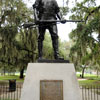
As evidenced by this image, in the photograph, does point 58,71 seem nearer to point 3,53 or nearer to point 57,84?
point 57,84

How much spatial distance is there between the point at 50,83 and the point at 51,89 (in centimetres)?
14

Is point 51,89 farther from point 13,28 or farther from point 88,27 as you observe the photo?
point 13,28

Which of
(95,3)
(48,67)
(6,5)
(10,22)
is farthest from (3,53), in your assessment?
(48,67)

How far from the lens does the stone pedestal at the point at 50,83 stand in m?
3.39

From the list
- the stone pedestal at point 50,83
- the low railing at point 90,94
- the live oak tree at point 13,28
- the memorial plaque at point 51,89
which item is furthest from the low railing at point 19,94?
the live oak tree at point 13,28

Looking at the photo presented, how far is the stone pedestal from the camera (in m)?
3.39

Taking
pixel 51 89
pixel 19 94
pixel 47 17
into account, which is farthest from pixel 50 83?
pixel 19 94

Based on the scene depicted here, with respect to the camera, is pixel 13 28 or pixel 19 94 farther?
pixel 13 28

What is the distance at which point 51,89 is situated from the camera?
135 inches

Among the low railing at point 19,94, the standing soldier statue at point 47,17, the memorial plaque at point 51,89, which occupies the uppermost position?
the standing soldier statue at point 47,17

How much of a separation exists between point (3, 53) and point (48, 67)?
367 inches

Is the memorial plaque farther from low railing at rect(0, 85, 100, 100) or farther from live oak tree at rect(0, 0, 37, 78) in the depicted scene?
live oak tree at rect(0, 0, 37, 78)

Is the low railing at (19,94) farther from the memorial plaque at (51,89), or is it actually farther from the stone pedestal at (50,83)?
the memorial plaque at (51,89)

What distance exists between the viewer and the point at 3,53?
→ 12102 millimetres
